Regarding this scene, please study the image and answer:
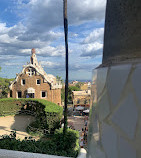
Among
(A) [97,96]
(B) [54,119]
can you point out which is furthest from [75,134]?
(A) [97,96]

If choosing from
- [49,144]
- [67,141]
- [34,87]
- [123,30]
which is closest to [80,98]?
[34,87]

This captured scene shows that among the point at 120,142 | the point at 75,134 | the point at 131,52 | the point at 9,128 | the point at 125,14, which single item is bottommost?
the point at 9,128

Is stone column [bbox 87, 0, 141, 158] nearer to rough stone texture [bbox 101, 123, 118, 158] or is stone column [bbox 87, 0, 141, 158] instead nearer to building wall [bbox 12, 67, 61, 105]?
rough stone texture [bbox 101, 123, 118, 158]

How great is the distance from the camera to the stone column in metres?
0.42

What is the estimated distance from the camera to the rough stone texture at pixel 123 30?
0.50 metres

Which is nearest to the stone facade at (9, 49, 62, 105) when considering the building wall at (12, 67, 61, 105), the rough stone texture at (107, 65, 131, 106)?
the building wall at (12, 67, 61, 105)

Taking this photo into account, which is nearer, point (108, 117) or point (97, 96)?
point (108, 117)

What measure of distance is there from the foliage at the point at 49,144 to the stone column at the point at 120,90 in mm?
3270

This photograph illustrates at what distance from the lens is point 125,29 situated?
54 centimetres

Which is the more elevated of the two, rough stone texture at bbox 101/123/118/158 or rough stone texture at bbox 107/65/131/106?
rough stone texture at bbox 107/65/131/106

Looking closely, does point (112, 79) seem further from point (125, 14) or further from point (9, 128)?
point (9, 128)

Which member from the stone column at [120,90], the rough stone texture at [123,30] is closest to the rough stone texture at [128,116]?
the stone column at [120,90]

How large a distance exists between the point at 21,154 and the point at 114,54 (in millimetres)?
1952

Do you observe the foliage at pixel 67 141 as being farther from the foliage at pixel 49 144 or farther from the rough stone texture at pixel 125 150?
the rough stone texture at pixel 125 150
